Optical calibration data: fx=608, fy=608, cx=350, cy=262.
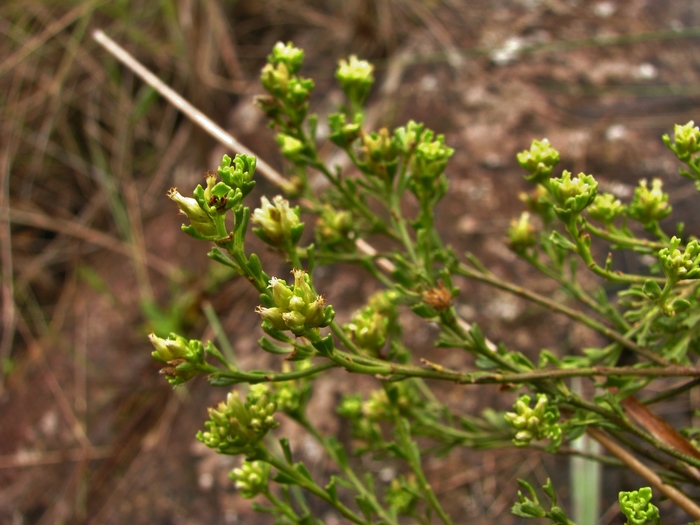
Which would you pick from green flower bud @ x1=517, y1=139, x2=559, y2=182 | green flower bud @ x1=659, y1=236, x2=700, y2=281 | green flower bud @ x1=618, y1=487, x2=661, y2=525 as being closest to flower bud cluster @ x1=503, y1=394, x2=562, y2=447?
green flower bud @ x1=618, y1=487, x2=661, y2=525

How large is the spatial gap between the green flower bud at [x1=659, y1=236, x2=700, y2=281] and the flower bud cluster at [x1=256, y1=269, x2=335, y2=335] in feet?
1.68

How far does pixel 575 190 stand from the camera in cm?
98

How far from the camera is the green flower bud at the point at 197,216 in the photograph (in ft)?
2.82

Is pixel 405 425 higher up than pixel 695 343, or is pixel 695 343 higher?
pixel 695 343

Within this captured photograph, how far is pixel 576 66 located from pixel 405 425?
185 centimetres

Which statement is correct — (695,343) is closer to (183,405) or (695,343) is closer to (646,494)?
(646,494)

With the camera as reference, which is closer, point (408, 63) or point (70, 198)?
point (408, 63)

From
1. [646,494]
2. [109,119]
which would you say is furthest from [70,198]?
[646,494]

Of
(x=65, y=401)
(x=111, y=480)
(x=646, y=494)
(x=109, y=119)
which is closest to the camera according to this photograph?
(x=646, y=494)

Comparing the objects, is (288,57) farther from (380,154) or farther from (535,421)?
(535,421)

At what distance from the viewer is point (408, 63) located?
111 inches

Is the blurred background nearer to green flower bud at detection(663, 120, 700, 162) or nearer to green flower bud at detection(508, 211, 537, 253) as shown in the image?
green flower bud at detection(508, 211, 537, 253)

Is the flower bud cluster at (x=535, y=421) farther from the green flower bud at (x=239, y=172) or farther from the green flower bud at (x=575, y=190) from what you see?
the green flower bud at (x=239, y=172)

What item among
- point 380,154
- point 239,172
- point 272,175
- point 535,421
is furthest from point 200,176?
point 535,421
